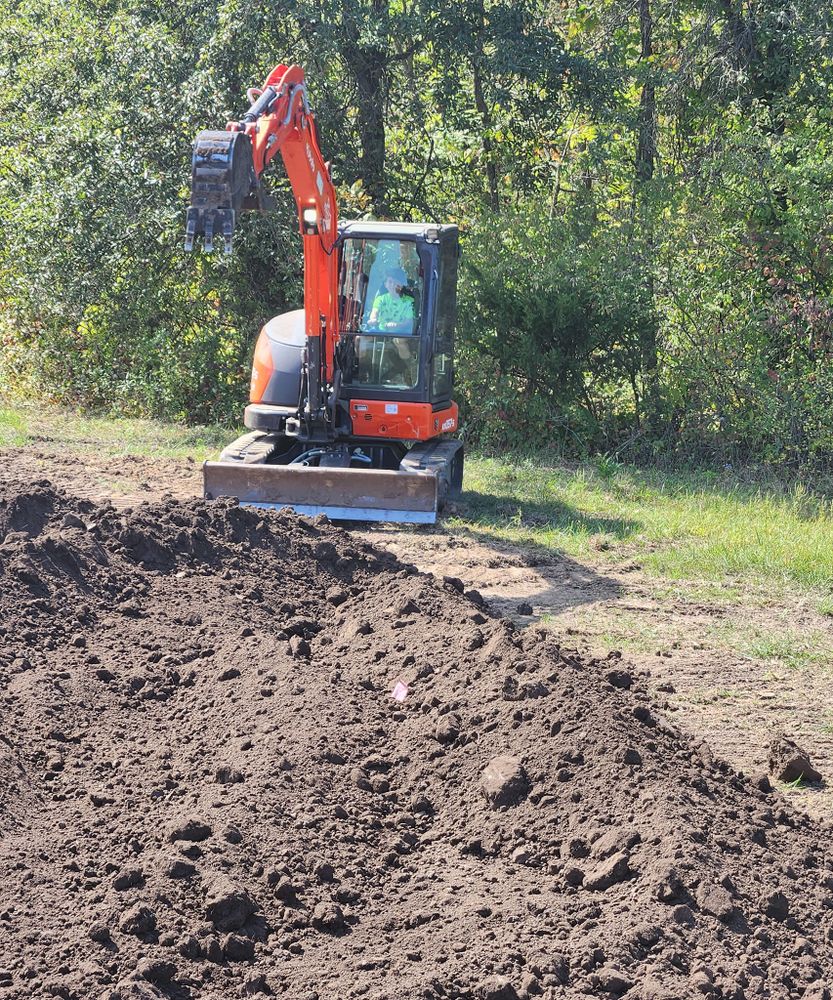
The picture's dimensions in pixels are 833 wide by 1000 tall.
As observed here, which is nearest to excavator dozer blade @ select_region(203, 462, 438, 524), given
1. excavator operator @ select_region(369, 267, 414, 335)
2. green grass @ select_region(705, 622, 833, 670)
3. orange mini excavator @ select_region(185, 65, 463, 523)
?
orange mini excavator @ select_region(185, 65, 463, 523)

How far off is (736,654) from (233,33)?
11165 mm

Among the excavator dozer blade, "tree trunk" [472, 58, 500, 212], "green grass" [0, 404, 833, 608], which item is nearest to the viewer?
"green grass" [0, 404, 833, 608]

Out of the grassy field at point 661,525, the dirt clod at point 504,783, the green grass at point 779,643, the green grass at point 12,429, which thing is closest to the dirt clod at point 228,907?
the dirt clod at point 504,783

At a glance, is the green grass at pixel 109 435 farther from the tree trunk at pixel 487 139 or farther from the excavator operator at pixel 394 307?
the tree trunk at pixel 487 139

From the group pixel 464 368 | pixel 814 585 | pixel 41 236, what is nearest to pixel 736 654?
pixel 814 585

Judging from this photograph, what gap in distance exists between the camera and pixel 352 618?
7.97m

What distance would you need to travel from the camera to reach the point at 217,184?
27.9 ft

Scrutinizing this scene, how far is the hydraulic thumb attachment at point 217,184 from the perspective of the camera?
8.39 metres

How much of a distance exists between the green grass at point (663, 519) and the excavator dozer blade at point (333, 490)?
1.07 meters

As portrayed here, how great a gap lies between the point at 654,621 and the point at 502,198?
9688 millimetres

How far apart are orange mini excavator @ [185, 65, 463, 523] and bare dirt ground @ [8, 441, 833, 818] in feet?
1.96

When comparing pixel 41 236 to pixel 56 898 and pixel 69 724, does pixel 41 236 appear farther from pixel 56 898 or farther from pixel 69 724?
pixel 56 898

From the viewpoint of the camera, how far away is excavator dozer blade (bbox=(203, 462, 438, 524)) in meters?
10.5

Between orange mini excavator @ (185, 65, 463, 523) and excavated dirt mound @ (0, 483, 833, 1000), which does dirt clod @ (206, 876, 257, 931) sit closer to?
excavated dirt mound @ (0, 483, 833, 1000)
